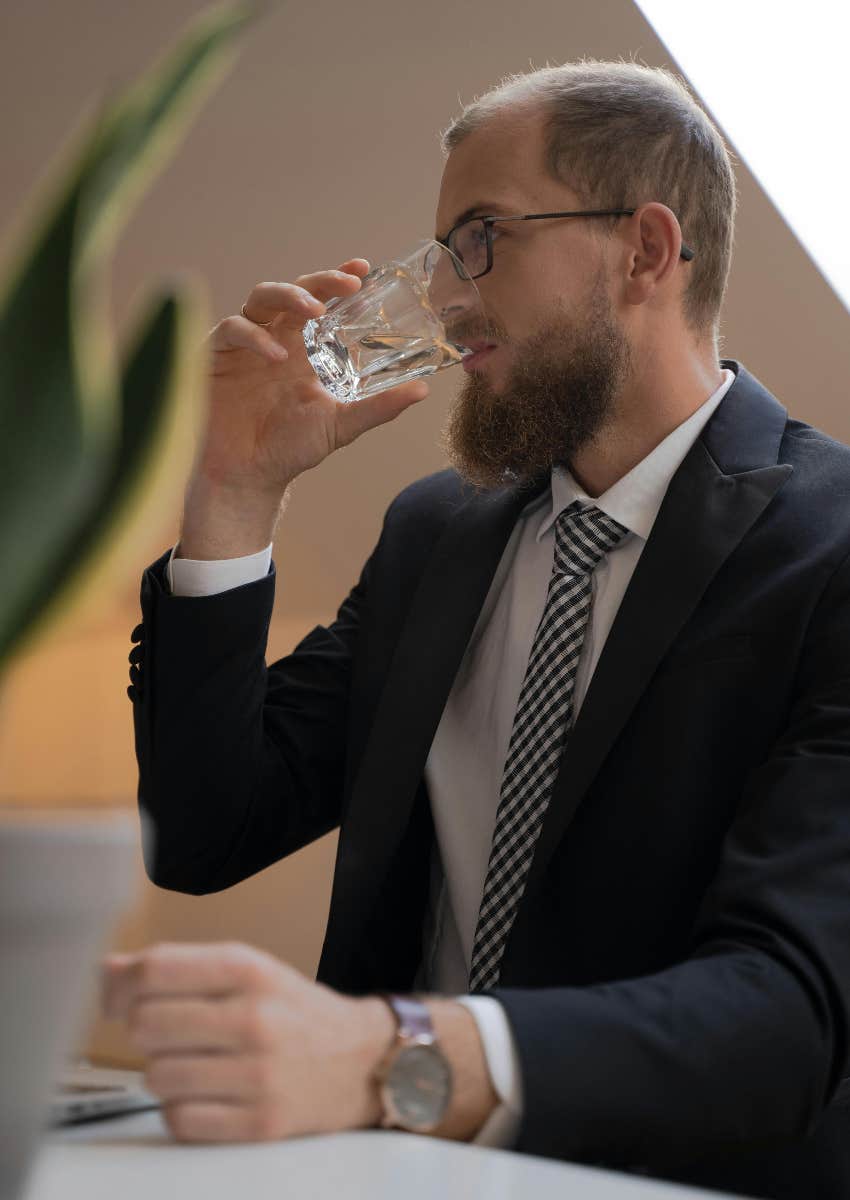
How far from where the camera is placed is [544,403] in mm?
1552

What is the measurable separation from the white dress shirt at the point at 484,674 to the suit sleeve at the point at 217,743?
0.04 metres

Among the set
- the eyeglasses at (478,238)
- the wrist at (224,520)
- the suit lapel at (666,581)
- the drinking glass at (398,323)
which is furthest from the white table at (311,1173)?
the eyeglasses at (478,238)

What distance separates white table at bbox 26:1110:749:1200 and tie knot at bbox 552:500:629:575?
866 millimetres

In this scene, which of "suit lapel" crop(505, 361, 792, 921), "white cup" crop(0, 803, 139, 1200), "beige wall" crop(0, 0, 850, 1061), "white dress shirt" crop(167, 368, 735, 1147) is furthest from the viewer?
"beige wall" crop(0, 0, 850, 1061)

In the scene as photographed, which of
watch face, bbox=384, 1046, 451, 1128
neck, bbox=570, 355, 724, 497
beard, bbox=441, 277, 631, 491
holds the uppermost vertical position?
beard, bbox=441, 277, 631, 491

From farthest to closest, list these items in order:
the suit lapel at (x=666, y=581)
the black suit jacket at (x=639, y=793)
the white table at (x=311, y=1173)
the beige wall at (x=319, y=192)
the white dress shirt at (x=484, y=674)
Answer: the beige wall at (x=319, y=192), the white dress shirt at (x=484, y=674), the suit lapel at (x=666, y=581), the black suit jacket at (x=639, y=793), the white table at (x=311, y=1173)

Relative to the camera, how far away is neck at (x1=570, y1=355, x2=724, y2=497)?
1.56m

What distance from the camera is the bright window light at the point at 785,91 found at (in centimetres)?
219

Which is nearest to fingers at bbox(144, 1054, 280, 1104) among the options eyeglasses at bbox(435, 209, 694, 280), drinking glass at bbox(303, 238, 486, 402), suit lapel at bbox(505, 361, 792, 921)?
suit lapel at bbox(505, 361, 792, 921)

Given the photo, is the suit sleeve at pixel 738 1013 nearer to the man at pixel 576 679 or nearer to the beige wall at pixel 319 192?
the man at pixel 576 679

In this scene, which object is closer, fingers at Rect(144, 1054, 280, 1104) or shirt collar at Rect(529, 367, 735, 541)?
fingers at Rect(144, 1054, 280, 1104)

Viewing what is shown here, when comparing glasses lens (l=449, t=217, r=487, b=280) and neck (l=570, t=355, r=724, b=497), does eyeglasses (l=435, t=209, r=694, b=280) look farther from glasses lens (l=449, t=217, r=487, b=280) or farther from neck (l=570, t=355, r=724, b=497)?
neck (l=570, t=355, r=724, b=497)

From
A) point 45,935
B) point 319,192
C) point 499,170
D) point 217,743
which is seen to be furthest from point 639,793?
point 319,192

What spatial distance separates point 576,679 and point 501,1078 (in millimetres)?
671
